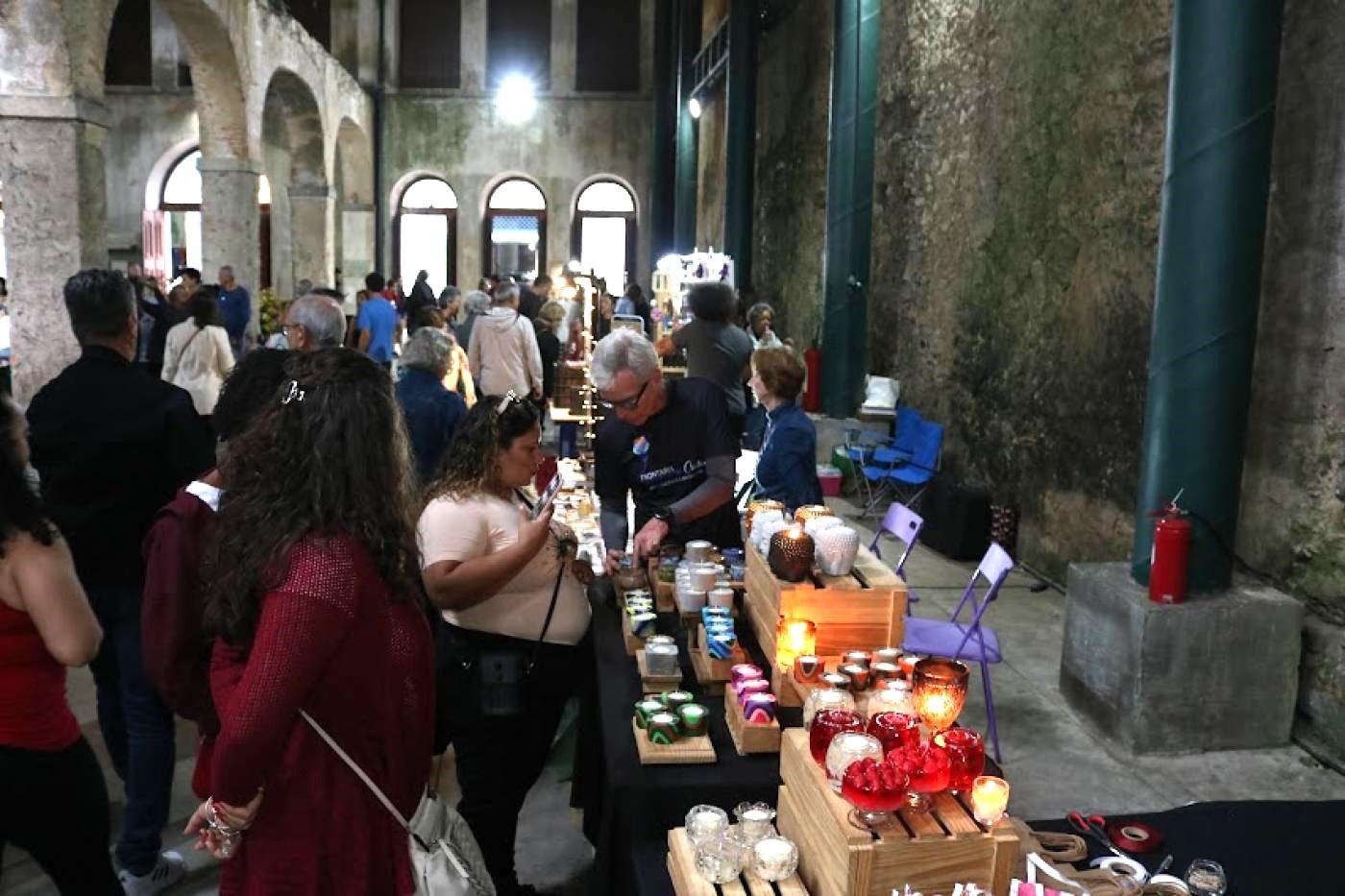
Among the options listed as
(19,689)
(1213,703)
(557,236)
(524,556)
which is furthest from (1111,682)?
(557,236)

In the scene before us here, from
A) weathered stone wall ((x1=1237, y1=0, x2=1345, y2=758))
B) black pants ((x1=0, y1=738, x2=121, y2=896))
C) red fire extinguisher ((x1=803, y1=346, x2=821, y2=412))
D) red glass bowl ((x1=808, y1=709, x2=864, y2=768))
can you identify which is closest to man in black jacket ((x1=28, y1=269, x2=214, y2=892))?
black pants ((x1=0, y1=738, x2=121, y2=896))

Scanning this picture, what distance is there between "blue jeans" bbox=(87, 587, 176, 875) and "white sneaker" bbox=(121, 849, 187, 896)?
0.06ft

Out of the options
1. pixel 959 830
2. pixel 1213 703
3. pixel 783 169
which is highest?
pixel 783 169

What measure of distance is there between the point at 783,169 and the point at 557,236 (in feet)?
27.0

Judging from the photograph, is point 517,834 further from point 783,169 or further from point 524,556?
point 783,169

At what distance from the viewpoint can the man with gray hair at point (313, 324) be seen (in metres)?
4.31

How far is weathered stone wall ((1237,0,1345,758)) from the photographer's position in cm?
432

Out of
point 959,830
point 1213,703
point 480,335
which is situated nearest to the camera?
point 959,830

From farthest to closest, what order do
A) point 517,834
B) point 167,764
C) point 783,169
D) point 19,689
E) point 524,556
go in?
1. point 783,169
2. point 517,834
3. point 167,764
4. point 524,556
5. point 19,689

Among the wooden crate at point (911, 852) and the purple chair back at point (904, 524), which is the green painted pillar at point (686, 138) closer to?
the purple chair back at point (904, 524)

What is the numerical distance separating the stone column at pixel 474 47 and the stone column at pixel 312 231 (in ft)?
18.2

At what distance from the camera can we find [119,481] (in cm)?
332

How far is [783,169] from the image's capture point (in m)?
14.4

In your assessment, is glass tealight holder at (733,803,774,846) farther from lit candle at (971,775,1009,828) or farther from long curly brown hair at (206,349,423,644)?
long curly brown hair at (206,349,423,644)
